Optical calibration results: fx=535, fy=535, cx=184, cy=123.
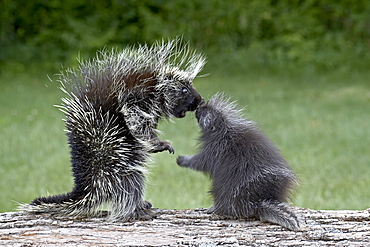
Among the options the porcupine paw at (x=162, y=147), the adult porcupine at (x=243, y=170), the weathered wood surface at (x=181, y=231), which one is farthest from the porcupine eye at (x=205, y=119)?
the weathered wood surface at (x=181, y=231)

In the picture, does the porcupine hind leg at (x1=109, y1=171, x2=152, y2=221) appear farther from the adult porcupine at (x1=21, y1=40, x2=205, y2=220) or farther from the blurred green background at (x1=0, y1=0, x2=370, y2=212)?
the blurred green background at (x1=0, y1=0, x2=370, y2=212)

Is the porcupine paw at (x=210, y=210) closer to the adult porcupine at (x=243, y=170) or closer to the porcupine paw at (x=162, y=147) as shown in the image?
the adult porcupine at (x=243, y=170)

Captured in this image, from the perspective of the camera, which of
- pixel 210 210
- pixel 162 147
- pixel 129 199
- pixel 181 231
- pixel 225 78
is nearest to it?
pixel 181 231

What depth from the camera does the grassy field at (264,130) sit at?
7492 mm

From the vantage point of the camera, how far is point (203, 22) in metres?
20.0

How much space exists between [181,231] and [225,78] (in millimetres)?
13397

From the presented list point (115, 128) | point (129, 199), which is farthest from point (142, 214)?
point (115, 128)

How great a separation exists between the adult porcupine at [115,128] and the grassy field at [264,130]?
0.23 meters

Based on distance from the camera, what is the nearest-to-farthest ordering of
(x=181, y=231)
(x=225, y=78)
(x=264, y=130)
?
(x=181, y=231) < (x=264, y=130) < (x=225, y=78)

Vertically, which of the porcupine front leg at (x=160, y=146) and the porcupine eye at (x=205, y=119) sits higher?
the porcupine eye at (x=205, y=119)

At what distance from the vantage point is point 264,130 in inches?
279

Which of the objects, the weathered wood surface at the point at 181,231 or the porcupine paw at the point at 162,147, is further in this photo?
the porcupine paw at the point at 162,147

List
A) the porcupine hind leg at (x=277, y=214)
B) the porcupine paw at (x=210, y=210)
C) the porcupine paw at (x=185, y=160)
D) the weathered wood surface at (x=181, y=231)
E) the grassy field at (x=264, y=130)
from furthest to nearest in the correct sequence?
1. the grassy field at (x=264, y=130)
2. the porcupine paw at (x=185, y=160)
3. the porcupine paw at (x=210, y=210)
4. the porcupine hind leg at (x=277, y=214)
5. the weathered wood surface at (x=181, y=231)

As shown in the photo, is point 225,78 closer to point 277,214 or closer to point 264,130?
point 264,130
